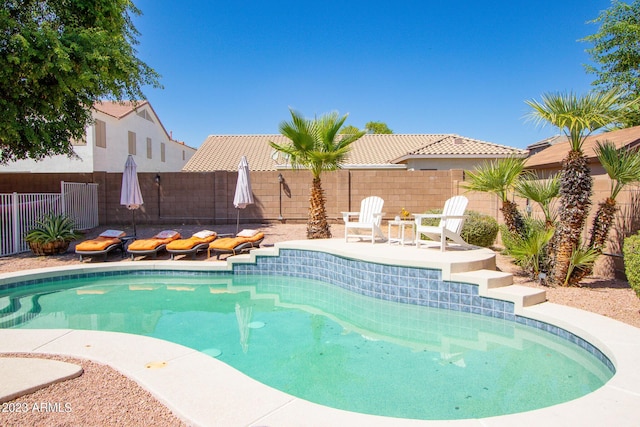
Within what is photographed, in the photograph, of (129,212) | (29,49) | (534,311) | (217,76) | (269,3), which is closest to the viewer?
(534,311)

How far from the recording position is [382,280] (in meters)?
6.91

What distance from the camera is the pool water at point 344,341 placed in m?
3.64

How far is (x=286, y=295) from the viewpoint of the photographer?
7.39 meters

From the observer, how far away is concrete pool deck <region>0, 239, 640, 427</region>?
2.61 m

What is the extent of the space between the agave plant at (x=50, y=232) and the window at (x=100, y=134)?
1013 cm

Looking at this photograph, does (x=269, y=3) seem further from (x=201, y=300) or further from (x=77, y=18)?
(x=201, y=300)

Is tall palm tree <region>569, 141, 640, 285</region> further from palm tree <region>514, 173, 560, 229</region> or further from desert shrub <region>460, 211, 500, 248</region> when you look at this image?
desert shrub <region>460, 211, 500, 248</region>

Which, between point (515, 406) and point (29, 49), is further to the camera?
point (29, 49)

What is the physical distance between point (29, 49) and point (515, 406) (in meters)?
Answer: 10.1

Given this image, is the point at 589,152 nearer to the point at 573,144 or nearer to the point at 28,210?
the point at 573,144

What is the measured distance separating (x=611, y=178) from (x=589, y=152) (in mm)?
7969

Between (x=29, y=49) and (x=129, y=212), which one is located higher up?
(x=29, y=49)

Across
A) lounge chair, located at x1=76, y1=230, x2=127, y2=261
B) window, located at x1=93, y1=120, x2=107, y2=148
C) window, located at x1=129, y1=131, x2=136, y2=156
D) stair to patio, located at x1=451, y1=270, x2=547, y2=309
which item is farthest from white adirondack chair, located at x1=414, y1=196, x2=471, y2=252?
window, located at x1=129, y1=131, x2=136, y2=156

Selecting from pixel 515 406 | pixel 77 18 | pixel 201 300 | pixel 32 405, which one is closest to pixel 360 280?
pixel 201 300
